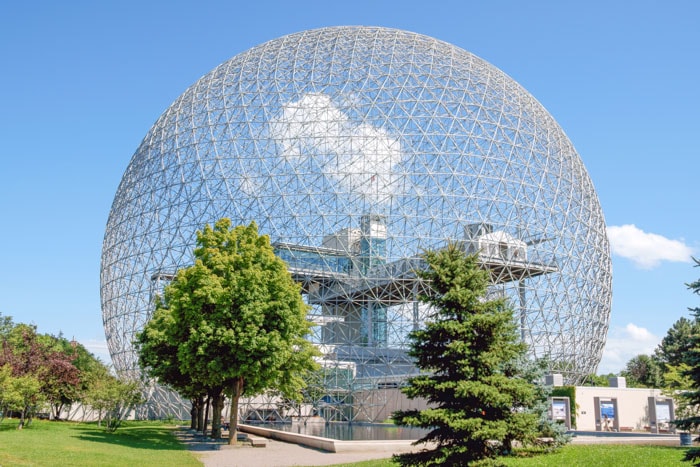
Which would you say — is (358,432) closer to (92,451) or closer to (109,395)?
(109,395)

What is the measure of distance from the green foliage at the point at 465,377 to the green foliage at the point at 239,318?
861 centimetres

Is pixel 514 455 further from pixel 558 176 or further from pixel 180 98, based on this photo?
pixel 180 98

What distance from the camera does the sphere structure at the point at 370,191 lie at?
3189cm

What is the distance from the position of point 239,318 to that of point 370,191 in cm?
1452

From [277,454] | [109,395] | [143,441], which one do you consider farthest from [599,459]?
[109,395]

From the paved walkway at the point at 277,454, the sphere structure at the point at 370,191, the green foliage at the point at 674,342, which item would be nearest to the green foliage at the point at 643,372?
the green foliage at the point at 674,342

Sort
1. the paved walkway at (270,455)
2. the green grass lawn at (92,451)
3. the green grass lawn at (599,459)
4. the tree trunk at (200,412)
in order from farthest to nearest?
the tree trunk at (200,412), the paved walkway at (270,455), the green grass lawn at (92,451), the green grass lawn at (599,459)

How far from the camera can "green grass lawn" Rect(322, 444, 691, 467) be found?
1361 centimetres

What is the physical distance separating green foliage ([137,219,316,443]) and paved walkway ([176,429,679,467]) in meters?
1.31

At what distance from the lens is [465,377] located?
10.3 meters

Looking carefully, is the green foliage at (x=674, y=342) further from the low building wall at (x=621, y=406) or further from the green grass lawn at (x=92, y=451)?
the green grass lawn at (x=92, y=451)

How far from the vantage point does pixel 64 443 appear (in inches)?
736

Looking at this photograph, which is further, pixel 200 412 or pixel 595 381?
pixel 595 381

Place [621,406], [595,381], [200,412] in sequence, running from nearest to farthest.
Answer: [200,412] < [621,406] < [595,381]
